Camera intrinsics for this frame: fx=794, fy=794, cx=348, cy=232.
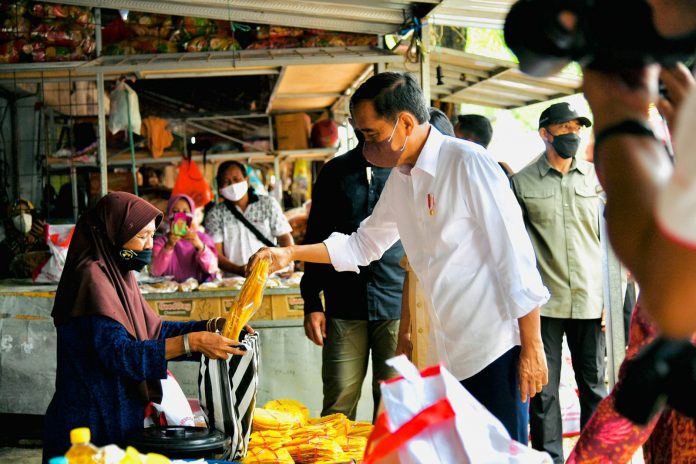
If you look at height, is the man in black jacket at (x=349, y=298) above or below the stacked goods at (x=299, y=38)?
below

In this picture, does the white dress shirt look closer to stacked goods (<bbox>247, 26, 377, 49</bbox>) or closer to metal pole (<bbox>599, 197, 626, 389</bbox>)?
metal pole (<bbox>599, 197, 626, 389</bbox>)

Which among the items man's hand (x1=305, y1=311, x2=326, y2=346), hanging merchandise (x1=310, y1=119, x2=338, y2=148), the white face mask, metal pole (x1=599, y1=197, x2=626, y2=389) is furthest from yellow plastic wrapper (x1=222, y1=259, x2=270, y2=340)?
hanging merchandise (x1=310, y1=119, x2=338, y2=148)

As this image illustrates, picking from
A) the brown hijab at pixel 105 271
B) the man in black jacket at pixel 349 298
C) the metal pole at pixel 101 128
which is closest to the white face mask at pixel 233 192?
the metal pole at pixel 101 128

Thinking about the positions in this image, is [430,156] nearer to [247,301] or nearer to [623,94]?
[247,301]

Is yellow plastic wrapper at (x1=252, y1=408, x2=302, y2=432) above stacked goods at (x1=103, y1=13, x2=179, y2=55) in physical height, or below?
below

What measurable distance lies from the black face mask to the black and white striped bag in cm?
54

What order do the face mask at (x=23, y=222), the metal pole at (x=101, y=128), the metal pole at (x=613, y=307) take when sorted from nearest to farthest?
the metal pole at (x=613, y=307), the metal pole at (x=101, y=128), the face mask at (x=23, y=222)

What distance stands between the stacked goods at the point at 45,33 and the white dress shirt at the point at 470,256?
458 cm

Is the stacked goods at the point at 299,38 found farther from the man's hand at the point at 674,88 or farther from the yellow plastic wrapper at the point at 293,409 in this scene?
the man's hand at the point at 674,88

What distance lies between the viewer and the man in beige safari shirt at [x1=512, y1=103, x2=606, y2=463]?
535 cm

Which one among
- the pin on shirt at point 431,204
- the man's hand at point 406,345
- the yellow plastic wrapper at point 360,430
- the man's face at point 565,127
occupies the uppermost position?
the pin on shirt at point 431,204

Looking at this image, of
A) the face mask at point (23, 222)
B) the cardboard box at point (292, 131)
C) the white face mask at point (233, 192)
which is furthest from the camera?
the cardboard box at point (292, 131)

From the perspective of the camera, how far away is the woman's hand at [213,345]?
10.4ft

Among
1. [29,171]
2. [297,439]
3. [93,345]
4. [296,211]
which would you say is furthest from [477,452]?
[296,211]
